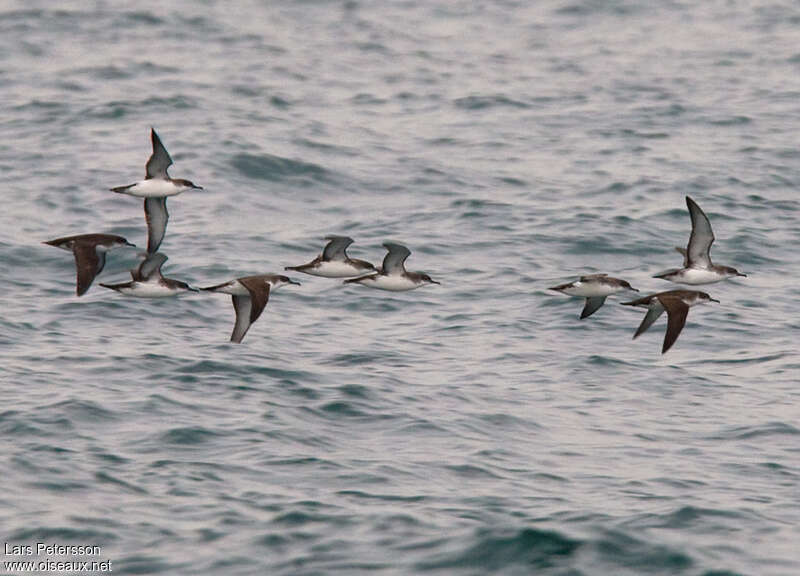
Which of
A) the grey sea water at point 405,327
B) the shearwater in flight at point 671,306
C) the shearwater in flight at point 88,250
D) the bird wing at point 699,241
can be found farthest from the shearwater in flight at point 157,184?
the bird wing at point 699,241

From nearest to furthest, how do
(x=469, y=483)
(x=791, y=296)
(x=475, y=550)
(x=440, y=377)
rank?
(x=475, y=550), (x=469, y=483), (x=440, y=377), (x=791, y=296)

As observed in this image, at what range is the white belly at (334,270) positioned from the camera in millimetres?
17109

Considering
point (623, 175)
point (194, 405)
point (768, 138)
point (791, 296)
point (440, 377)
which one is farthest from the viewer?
point (768, 138)

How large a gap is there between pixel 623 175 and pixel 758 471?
1285cm

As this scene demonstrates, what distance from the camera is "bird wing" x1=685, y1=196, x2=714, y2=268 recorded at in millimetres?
16625

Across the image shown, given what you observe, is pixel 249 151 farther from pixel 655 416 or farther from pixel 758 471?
pixel 758 471

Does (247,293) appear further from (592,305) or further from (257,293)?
(592,305)

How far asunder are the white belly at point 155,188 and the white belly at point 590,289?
15.7 ft

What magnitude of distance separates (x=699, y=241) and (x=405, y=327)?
4.23 metres

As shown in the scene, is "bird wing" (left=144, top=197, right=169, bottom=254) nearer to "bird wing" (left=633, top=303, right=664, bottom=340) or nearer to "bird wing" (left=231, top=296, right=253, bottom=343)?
"bird wing" (left=231, top=296, right=253, bottom=343)

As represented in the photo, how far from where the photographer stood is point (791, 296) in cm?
2058

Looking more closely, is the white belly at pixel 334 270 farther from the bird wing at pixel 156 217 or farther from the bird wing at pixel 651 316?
the bird wing at pixel 651 316

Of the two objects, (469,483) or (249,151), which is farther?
(249,151)

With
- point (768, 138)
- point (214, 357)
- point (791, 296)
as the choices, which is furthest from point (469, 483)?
→ point (768, 138)
